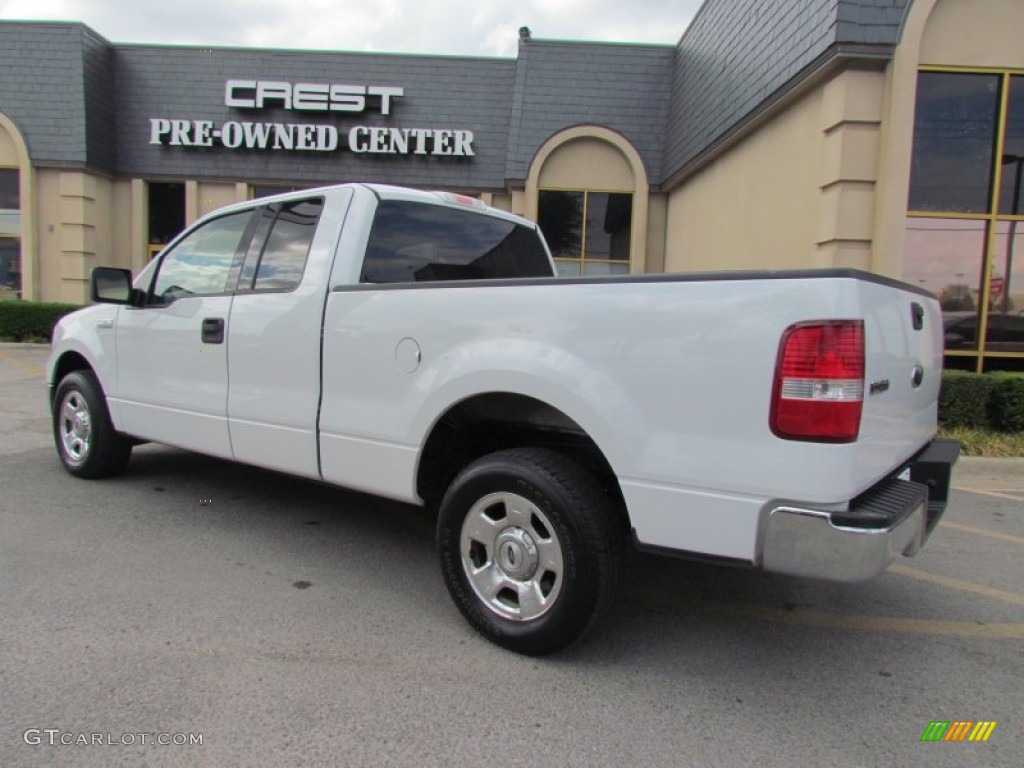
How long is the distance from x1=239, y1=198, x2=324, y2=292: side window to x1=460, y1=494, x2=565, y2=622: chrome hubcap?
1.66 m

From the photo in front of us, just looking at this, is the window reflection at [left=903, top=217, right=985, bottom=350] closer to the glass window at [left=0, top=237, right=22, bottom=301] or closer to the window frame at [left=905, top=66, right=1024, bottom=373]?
the window frame at [left=905, top=66, right=1024, bottom=373]

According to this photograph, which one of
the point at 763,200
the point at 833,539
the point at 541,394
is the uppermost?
the point at 763,200

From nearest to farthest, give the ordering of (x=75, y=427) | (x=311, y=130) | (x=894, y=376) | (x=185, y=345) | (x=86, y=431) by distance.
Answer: (x=894, y=376) < (x=185, y=345) < (x=86, y=431) < (x=75, y=427) < (x=311, y=130)

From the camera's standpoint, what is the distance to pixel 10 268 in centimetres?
1574

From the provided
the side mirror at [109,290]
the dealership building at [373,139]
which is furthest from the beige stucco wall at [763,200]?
the side mirror at [109,290]

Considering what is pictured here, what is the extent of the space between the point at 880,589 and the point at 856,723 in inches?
58.1

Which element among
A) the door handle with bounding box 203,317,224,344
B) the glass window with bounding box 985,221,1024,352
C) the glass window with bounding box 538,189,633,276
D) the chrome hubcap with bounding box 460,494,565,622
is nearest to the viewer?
the chrome hubcap with bounding box 460,494,565,622

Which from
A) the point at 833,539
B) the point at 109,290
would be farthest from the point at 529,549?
the point at 109,290

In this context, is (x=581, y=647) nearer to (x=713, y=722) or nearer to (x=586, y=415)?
(x=713, y=722)

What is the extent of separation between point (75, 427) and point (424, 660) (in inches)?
153

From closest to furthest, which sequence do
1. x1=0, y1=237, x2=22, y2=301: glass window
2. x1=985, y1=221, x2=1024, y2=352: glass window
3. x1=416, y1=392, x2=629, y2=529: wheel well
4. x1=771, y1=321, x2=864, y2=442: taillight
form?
1. x1=771, y1=321, x2=864, y2=442: taillight
2. x1=416, y1=392, x2=629, y2=529: wheel well
3. x1=985, y1=221, x2=1024, y2=352: glass window
4. x1=0, y1=237, x2=22, y2=301: glass window

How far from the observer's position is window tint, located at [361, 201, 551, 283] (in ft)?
12.3

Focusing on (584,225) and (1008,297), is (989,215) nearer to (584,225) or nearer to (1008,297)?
(1008,297)

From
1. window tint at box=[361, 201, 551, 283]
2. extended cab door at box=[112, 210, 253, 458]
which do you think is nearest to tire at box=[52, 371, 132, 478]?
extended cab door at box=[112, 210, 253, 458]
